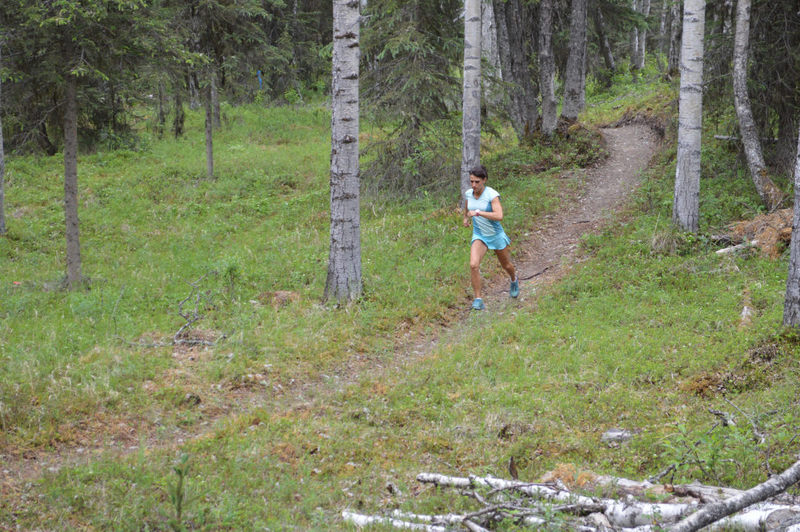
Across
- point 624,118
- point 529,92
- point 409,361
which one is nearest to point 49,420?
point 409,361

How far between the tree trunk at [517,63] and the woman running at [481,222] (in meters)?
10.9

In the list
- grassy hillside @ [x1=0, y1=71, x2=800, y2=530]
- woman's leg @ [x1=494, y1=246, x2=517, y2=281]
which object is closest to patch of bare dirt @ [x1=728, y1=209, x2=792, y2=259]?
grassy hillside @ [x1=0, y1=71, x2=800, y2=530]

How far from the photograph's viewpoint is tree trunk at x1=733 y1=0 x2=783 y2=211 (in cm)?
1231

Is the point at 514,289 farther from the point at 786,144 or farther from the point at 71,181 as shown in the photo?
the point at 71,181

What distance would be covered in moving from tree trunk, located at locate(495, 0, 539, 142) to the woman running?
10.9 meters

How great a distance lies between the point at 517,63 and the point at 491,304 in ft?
43.1

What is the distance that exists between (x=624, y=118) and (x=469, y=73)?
12.3m

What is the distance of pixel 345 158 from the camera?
978 centimetres

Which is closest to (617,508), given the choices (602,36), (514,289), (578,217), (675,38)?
(514,289)

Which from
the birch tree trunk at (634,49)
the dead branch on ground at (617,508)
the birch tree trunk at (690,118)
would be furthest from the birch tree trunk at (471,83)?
Result: the birch tree trunk at (634,49)

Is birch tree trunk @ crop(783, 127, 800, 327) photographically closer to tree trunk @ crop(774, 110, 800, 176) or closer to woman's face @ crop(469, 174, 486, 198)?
woman's face @ crop(469, 174, 486, 198)

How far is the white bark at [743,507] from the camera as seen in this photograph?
→ 3738mm

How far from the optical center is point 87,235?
16.1 metres

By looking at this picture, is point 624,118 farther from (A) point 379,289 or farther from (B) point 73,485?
(B) point 73,485
